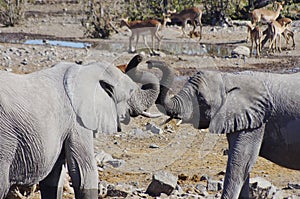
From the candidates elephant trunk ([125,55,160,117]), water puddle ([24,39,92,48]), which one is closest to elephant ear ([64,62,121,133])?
elephant trunk ([125,55,160,117])

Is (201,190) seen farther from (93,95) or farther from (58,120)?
(58,120)

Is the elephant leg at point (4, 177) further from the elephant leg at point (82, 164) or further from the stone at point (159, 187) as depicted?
the stone at point (159, 187)

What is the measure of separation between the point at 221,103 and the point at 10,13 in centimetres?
1713

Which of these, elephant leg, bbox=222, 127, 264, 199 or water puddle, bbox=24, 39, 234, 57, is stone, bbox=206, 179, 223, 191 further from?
water puddle, bbox=24, 39, 234, 57

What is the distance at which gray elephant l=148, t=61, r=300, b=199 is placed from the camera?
5477 millimetres

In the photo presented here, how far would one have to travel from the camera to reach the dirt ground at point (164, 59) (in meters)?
7.39

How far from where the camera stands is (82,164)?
5.08 meters

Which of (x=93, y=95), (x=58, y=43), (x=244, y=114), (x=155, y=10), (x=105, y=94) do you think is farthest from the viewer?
(x=155, y=10)

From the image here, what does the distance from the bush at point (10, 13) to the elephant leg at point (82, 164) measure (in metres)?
17.3

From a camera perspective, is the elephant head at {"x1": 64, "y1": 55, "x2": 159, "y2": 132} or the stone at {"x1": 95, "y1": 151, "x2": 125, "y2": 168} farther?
the stone at {"x1": 95, "y1": 151, "x2": 125, "y2": 168}

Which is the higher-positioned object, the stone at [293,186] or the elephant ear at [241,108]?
Answer: the elephant ear at [241,108]

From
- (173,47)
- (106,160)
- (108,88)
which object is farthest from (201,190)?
(173,47)

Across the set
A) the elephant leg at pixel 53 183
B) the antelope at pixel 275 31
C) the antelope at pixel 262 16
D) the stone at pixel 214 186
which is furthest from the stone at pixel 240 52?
the elephant leg at pixel 53 183

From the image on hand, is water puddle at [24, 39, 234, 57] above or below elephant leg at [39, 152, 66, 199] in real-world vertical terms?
below
